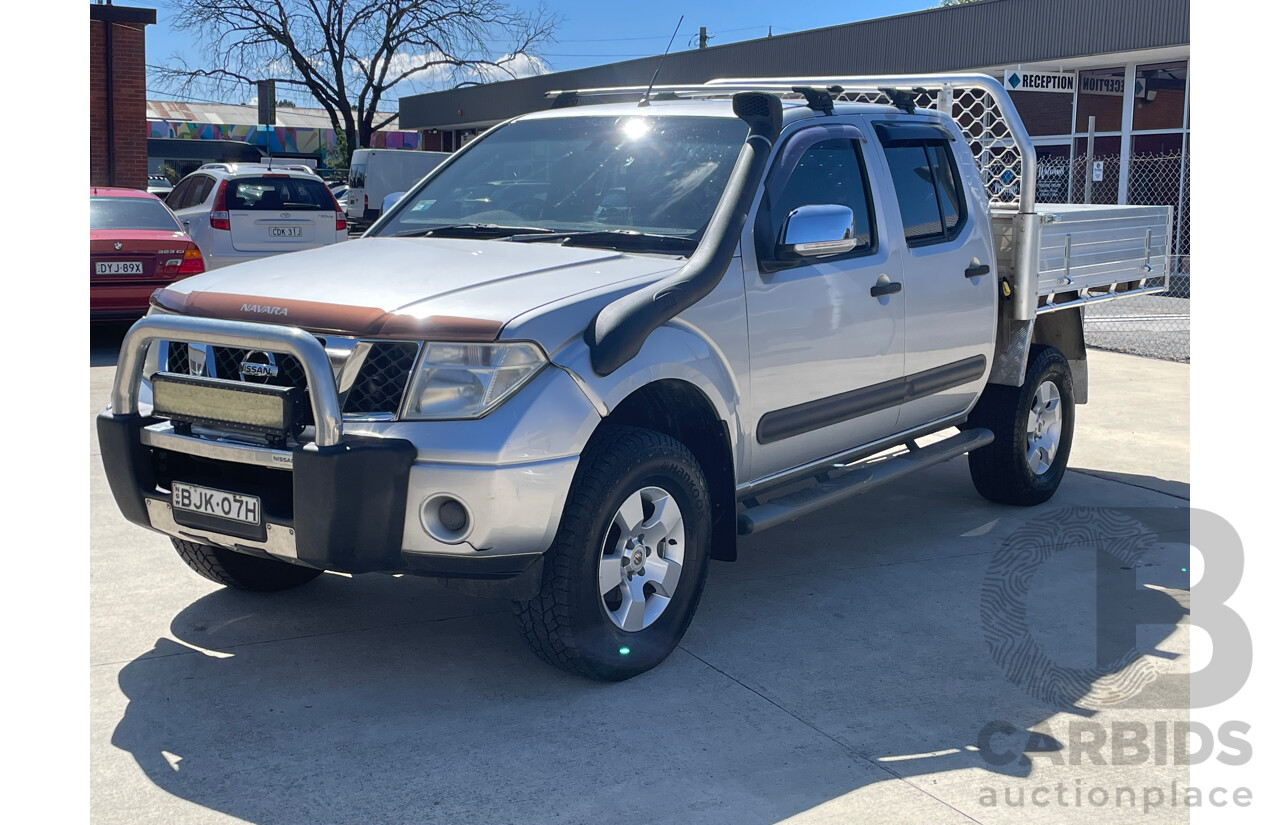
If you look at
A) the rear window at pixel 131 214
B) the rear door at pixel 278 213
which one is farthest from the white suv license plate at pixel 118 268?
the rear door at pixel 278 213

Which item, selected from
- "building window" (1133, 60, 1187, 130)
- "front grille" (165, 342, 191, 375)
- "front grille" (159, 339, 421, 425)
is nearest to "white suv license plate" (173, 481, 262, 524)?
"front grille" (159, 339, 421, 425)

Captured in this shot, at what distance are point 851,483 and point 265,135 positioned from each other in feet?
196

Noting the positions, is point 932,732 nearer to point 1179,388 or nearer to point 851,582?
point 851,582

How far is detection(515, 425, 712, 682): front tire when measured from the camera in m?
3.93

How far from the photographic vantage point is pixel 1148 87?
2281 centimetres

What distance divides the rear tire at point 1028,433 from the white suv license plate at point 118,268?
26.1ft

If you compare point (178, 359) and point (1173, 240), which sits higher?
point (1173, 240)

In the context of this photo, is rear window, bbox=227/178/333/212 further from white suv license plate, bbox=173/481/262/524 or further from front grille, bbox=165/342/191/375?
white suv license plate, bbox=173/481/262/524

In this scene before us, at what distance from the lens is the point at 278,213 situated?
1502cm

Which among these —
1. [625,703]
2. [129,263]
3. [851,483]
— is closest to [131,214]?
[129,263]

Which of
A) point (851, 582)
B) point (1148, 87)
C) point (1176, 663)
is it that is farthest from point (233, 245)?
point (1148, 87)

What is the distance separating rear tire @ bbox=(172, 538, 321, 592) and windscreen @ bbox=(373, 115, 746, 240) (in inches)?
57.1

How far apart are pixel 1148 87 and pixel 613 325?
2190 centimetres

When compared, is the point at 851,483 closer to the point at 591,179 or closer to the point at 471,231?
the point at 591,179
